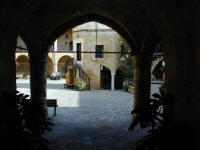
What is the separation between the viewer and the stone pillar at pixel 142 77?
23.8 ft

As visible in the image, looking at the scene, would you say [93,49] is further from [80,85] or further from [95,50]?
[80,85]

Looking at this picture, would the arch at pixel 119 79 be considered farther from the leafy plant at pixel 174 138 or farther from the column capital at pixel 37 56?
the leafy plant at pixel 174 138

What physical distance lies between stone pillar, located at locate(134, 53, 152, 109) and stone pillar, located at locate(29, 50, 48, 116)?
352 cm

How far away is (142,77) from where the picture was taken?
7.37 meters

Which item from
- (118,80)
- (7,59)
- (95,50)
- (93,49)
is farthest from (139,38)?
(118,80)

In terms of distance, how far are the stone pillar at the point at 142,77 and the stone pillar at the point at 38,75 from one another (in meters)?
3.52

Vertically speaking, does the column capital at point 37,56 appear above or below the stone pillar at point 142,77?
above

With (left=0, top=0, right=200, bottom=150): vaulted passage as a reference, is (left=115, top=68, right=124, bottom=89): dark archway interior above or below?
below

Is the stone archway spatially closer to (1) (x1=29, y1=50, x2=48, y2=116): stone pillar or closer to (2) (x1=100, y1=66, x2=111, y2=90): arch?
(2) (x1=100, y1=66, x2=111, y2=90): arch

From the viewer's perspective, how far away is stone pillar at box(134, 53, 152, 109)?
7258 millimetres

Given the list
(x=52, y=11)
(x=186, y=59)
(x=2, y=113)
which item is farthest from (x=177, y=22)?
(x=52, y=11)

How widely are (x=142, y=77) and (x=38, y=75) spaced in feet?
12.7

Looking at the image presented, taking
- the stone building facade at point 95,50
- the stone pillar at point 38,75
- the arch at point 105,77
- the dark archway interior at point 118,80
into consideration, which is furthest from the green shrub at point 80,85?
the stone pillar at point 38,75

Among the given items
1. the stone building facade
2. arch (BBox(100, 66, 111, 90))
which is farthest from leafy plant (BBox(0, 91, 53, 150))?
arch (BBox(100, 66, 111, 90))
